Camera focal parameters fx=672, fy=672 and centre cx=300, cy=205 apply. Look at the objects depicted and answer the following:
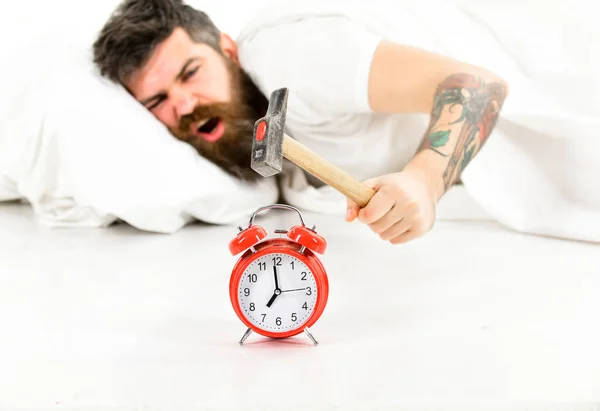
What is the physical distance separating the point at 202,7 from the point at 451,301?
107 cm

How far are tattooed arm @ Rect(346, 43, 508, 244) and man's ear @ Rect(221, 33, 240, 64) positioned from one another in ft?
1.27

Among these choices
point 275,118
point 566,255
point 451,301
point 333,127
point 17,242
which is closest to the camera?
point 275,118

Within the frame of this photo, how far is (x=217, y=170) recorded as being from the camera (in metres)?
1.45

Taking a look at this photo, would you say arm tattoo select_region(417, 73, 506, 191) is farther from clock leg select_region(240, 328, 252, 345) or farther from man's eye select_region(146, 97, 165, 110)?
man's eye select_region(146, 97, 165, 110)

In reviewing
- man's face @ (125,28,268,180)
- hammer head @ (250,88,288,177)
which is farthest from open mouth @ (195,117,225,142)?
hammer head @ (250,88,288,177)

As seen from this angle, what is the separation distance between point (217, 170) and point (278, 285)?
0.72 meters

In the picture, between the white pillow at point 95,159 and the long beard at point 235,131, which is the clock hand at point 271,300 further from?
the long beard at point 235,131

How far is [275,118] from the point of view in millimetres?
750

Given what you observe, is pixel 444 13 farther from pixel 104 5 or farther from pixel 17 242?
pixel 17 242

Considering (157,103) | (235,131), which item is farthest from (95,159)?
(235,131)

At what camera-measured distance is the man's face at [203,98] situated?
57.6 inches

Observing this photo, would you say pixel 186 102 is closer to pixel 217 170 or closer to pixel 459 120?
pixel 217 170

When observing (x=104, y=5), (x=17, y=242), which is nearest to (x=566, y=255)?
(x=17, y=242)

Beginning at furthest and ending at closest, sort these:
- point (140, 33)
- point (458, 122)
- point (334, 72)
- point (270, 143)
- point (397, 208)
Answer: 1. point (140, 33)
2. point (334, 72)
3. point (458, 122)
4. point (397, 208)
5. point (270, 143)
